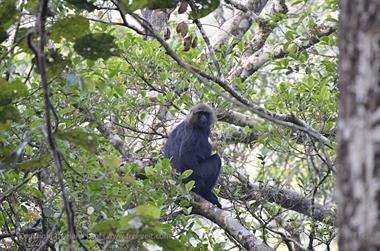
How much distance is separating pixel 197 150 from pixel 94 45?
15.2 ft

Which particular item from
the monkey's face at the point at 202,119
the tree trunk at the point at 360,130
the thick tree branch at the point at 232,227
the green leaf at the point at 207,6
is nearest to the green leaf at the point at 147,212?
the green leaf at the point at 207,6

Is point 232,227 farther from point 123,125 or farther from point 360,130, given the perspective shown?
point 360,130

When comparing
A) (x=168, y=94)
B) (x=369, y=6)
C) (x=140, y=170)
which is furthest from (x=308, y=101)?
(x=369, y=6)

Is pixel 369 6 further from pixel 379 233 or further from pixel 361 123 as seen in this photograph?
pixel 379 233

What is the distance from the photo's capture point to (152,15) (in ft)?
23.5

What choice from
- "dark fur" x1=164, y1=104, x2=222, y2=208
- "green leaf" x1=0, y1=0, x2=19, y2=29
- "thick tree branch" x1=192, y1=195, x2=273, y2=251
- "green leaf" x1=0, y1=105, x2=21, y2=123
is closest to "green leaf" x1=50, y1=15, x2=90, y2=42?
"green leaf" x1=0, y1=0, x2=19, y2=29

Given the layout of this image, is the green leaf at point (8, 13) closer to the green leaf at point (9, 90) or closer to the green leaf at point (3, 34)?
the green leaf at point (3, 34)

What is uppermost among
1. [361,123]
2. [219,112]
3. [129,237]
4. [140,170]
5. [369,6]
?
[219,112]

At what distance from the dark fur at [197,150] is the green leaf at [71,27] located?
→ 375 centimetres

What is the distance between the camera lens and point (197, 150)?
6.79 meters

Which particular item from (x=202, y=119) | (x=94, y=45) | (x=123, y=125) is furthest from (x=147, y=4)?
(x=202, y=119)

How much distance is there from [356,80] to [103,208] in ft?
8.48

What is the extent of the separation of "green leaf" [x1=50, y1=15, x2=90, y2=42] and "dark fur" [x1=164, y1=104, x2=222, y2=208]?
3.75 metres

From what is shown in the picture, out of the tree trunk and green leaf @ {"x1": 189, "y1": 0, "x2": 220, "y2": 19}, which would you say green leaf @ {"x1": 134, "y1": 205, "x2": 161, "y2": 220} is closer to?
green leaf @ {"x1": 189, "y1": 0, "x2": 220, "y2": 19}
